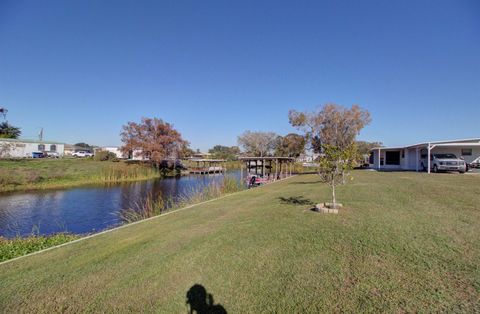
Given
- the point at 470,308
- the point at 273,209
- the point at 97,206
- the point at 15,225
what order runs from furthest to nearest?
the point at 97,206 → the point at 15,225 → the point at 273,209 → the point at 470,308

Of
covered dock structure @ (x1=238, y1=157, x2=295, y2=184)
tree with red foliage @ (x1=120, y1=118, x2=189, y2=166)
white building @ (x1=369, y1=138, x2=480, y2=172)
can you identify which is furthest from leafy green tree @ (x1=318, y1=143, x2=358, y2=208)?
tree with red foliage @ (x1=120, y1=118, x2=189, y2=166)

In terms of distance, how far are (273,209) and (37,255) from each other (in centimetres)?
631

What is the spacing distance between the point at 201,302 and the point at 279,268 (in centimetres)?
129

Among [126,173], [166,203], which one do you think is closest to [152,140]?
[126,173]

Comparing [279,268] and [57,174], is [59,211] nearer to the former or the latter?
[57,174]

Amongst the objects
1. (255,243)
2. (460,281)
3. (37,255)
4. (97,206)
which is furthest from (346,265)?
(97,206)

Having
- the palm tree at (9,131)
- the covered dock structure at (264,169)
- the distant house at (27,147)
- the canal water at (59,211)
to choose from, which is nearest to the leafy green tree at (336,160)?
the canal water at (59,211)

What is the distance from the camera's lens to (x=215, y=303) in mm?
3219

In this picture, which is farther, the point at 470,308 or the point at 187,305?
the point at 187,305

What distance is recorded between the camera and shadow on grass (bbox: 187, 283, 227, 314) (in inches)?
122

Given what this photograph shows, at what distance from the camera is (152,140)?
133 ft

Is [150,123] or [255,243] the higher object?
[150,123]

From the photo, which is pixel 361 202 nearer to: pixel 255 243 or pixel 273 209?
pixel 273 209

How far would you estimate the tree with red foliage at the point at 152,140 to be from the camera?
39.3 metres
